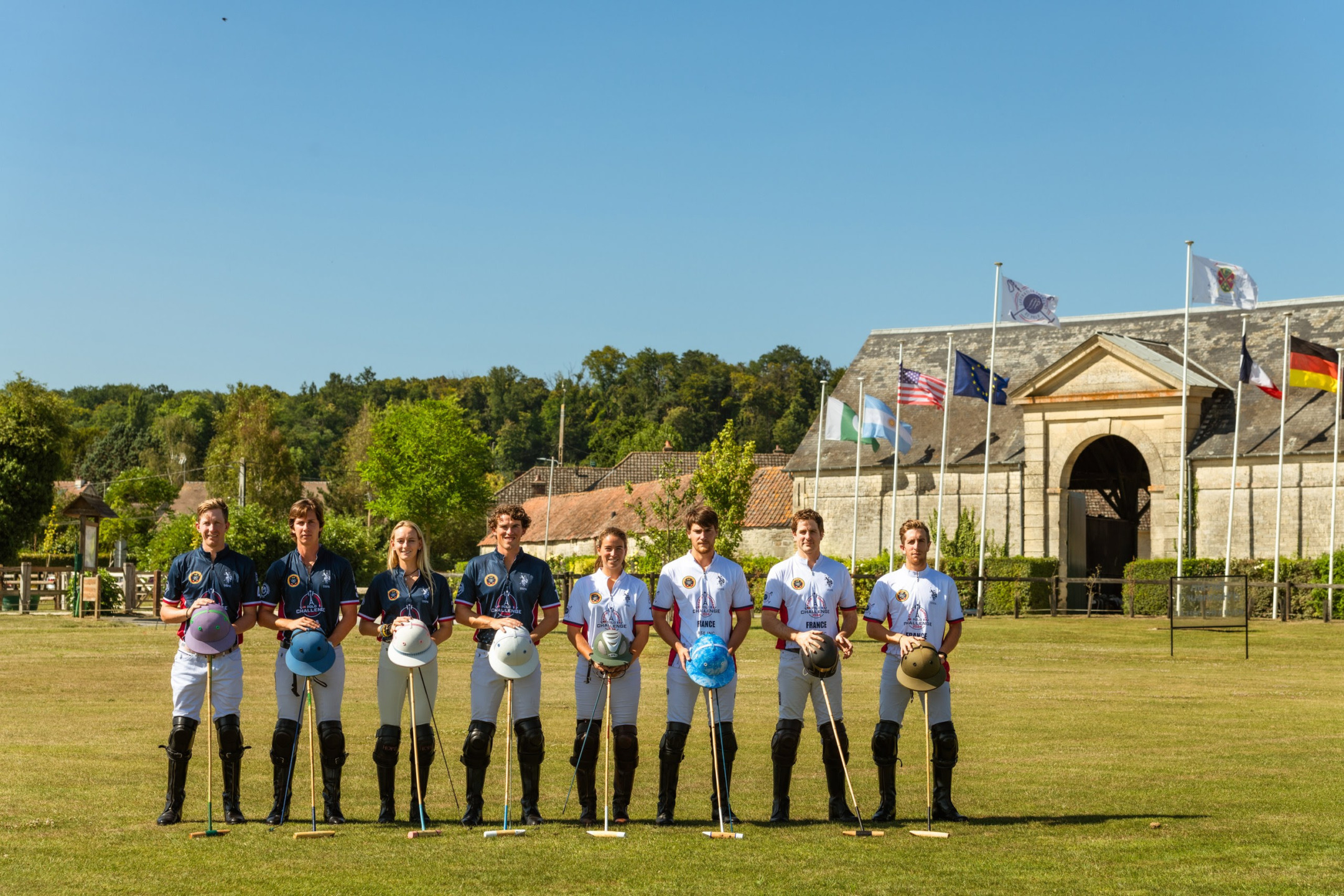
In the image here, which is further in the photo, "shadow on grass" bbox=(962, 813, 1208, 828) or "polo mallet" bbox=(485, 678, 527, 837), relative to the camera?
"shadow on grass" bbox=(962, 813, 1208, 828)

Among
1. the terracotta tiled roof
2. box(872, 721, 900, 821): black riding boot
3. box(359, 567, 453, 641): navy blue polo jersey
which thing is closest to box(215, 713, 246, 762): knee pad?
box(359, 567, 453, 641): navy blue polo jersey

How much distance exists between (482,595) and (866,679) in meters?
11.8

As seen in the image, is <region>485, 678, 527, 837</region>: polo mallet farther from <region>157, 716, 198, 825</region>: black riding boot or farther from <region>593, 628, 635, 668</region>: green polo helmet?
<region>157, 716, 198, 825</region>: black riding boot

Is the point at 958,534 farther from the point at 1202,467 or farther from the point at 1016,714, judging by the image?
the point at 1016,714

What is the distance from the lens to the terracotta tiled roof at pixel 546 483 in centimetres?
8600

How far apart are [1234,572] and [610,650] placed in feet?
99.1

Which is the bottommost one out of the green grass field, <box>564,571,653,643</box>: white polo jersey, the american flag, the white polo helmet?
the green grass field

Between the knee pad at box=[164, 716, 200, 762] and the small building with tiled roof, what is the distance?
3884cm

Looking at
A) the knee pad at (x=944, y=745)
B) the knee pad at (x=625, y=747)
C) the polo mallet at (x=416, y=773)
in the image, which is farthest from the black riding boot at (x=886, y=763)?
the polo mallet at (x=416, y=773)

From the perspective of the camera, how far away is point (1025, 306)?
36969 mm

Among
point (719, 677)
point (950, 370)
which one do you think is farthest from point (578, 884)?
point (950, 370)

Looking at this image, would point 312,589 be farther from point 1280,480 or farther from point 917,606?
point 1280,480

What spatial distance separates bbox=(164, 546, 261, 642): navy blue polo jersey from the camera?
9.12m

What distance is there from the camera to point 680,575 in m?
9.30
